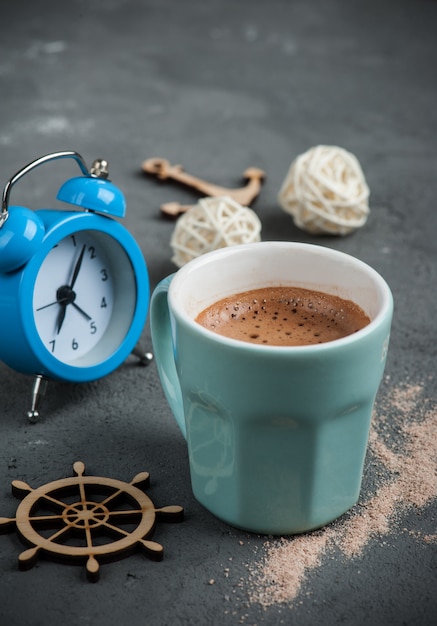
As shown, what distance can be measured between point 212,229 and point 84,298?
11.8 inches

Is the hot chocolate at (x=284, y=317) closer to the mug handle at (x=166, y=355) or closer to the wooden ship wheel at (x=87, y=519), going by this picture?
the mug handle at (x=166, y=355)

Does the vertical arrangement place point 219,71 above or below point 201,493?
below

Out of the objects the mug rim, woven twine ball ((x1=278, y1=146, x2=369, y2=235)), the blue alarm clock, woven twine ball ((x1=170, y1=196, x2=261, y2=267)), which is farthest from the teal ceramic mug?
woven twine ball ((x1=278, y1=146, x2=369, y2=235))

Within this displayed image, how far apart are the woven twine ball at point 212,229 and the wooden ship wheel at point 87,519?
517 millimetres

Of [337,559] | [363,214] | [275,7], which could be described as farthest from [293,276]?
[275,7]

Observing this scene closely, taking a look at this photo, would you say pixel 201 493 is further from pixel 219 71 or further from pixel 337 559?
pixel 219 71

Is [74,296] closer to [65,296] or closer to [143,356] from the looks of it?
[65,296]

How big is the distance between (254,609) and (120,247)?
22.8 inches

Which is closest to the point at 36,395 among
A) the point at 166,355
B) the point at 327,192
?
the point at 166,355

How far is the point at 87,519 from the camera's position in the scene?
1.04 m

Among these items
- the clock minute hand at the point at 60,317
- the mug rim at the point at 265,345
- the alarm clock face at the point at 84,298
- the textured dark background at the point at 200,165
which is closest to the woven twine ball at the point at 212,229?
the textured dark background at the point at 200,165

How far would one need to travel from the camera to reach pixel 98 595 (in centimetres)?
96

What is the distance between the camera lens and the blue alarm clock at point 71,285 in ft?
3.86

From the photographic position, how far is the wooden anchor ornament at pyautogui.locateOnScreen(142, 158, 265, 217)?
6.06 ft
